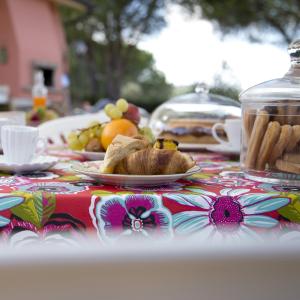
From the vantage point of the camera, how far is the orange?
43.8 inches

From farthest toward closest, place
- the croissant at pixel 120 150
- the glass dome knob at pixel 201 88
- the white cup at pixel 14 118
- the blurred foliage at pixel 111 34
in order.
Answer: the blurred foliage at pixel 111 34 < the glass dome knob at pixel 201 88 < the white cup at pixel 14 118 < the croissant at pixel 120 150

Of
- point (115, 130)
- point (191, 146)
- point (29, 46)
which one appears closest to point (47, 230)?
point (115, 130)

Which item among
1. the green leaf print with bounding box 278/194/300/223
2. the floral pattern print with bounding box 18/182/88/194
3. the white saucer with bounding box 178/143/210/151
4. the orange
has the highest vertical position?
the orange

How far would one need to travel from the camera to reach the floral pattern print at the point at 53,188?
2.31 feet

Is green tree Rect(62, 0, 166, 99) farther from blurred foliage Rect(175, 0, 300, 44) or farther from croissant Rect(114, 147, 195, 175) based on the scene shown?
croissant Rect(114, 147, 195, 175)

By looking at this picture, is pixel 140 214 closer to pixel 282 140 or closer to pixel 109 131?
pixel 282 140

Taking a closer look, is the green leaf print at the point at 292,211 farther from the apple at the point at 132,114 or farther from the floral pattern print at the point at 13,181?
the apple at the point at 132,114

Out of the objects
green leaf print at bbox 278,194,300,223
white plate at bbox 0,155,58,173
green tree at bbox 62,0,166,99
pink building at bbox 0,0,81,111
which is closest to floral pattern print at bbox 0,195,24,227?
white plate at bbox 0,155,58,173

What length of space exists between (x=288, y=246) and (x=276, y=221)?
40 centimetres

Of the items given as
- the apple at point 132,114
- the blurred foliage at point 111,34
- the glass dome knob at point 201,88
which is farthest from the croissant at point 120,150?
the blurred foliage at point 111,34

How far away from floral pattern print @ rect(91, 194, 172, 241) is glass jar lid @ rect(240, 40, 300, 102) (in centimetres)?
30

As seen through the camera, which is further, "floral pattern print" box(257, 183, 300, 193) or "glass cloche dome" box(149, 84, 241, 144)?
"glass cloche dome" box(149, 84, 241, 144)

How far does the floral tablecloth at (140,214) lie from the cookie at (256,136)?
0.46 feet

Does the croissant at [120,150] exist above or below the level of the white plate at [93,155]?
above
